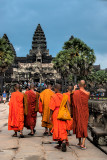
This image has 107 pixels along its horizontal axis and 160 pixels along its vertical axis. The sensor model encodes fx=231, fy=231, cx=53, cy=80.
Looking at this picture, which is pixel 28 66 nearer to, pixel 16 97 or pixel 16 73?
pixel 16 73

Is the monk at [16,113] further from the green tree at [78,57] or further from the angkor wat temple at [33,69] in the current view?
the angkor wat temple at [33,69]

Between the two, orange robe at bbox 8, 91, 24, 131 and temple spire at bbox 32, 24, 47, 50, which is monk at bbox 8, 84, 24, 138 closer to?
orange robe at bbox 8, 91, 24, 131

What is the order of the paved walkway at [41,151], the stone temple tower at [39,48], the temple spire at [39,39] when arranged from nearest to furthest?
the paved walkway at [41,151] < the stone temple tower at [39,48] < the temple spire at [39,39]

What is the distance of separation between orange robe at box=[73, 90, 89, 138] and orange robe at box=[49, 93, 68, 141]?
0.30m

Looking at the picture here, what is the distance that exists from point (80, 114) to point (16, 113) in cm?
232

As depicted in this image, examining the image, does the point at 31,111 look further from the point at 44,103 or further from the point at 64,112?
the point at 64,112

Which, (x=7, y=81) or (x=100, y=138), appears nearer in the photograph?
(x=100, y=138)

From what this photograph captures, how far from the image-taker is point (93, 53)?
3547 centimetres

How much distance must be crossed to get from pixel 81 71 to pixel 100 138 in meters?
29.9

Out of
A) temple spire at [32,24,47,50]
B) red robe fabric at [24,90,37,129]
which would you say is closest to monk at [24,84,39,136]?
red robe fabric at [24,90,37,129]

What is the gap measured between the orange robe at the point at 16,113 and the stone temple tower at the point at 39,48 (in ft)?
237

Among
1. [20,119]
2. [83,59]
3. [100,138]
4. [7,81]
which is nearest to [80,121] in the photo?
[100,138]

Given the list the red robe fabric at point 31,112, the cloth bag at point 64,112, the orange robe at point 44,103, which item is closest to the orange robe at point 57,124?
the cloth bag at point 64,112

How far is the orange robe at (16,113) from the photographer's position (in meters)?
6.82
